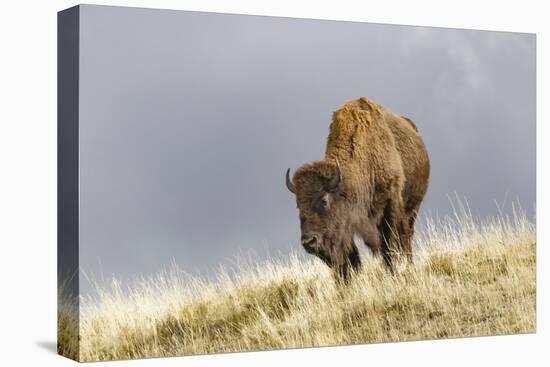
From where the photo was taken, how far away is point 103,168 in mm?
11297

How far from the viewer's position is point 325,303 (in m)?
12.5

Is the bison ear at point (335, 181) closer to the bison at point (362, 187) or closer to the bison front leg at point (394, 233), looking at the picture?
the bison at point (362, 187)

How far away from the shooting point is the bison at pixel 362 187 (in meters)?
12.5

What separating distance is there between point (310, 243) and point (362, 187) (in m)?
1.21

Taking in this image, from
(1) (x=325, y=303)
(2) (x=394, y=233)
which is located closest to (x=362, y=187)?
(2) (x=394, y=233)

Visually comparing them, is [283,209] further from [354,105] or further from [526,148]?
[526,148]

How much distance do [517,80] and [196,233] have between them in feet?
16.4

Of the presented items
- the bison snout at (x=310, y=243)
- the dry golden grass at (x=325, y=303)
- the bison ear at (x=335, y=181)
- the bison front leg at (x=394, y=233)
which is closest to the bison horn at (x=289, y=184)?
Answer: the bison ear at (x=335, y=181)

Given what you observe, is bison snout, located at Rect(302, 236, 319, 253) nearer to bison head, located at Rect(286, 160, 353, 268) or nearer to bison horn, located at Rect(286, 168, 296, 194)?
bison head, located at Rect(286, 160, 353, 268)

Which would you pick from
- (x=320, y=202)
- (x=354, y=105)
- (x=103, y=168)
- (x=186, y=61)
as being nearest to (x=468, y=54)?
(x=354, y=105)

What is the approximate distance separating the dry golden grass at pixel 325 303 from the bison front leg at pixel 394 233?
174 mm

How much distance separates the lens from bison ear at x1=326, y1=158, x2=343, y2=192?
12.6m

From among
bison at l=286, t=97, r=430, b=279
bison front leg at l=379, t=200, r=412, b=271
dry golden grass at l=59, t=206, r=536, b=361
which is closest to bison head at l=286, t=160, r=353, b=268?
bison at l=286, t=97, r=430, b=279

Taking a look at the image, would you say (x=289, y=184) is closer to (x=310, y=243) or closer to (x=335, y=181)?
(x=335, y=181)
